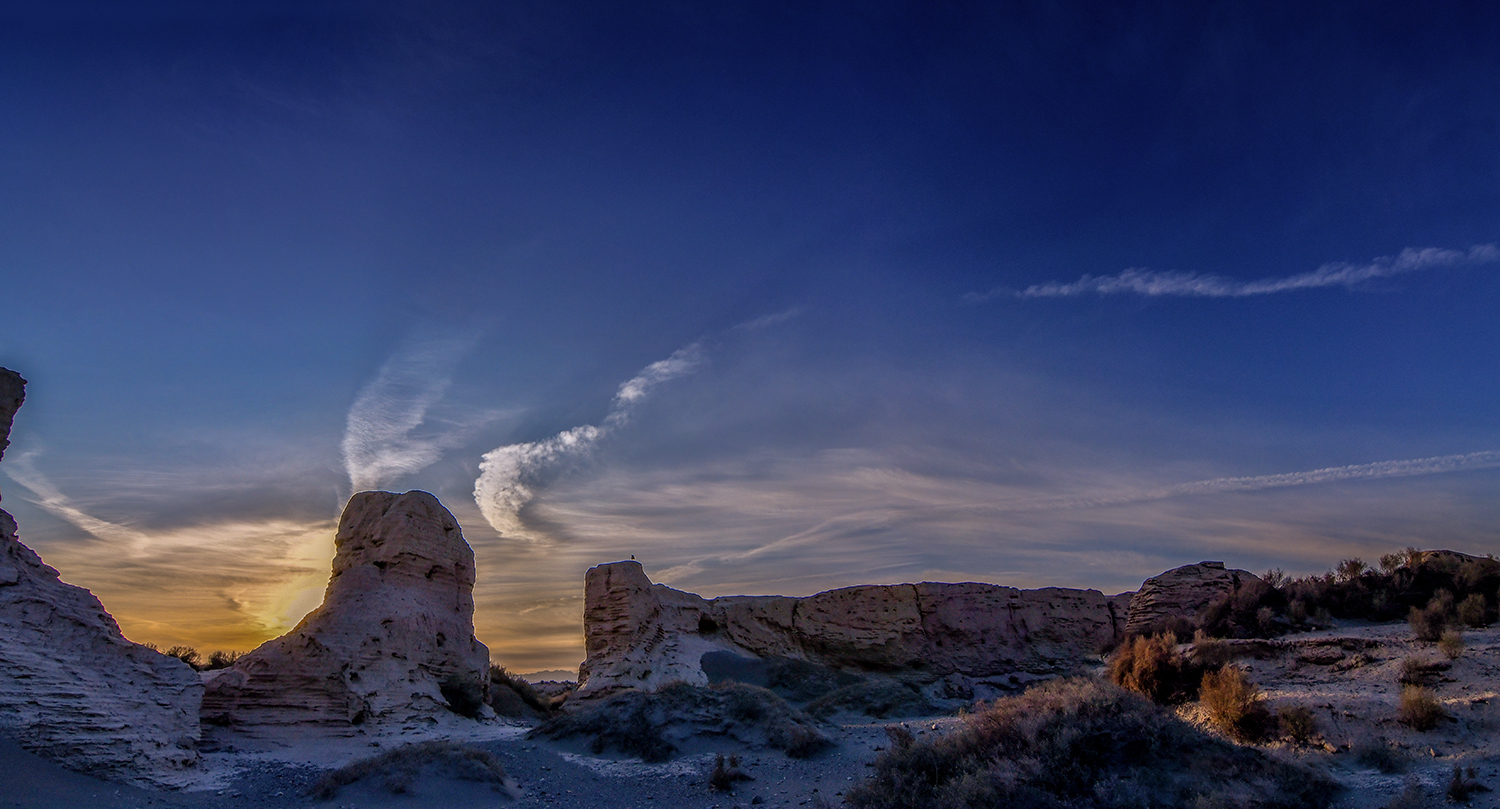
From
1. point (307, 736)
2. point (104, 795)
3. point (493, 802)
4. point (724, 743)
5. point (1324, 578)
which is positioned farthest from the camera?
point (1324, 578)

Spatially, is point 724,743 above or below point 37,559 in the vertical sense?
below

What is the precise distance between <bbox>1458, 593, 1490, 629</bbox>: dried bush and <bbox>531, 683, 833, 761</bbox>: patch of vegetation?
11.9 metres

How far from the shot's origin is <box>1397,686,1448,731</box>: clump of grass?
9875 millimetres

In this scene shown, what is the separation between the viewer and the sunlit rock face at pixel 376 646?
16328 millimetres

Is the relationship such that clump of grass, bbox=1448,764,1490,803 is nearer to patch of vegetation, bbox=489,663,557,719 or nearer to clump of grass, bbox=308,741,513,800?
clump of grass, bbox=308,741,513,800

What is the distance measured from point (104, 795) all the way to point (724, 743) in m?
9.65

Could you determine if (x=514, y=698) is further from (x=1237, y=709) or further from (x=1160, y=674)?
(x=1237, y=709)

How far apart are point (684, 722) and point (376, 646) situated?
331 inches

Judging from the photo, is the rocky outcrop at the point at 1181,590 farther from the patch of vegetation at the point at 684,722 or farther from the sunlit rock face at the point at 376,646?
the sunlit rock face at the point at 376,646

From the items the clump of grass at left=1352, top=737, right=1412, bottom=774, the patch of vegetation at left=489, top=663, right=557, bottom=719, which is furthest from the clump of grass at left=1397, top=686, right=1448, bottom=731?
the patch of vegetation at left=489, top=663, right=557, bottom=719

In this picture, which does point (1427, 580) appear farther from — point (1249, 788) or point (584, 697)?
point (584, 697)

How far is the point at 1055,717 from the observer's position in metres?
8.90

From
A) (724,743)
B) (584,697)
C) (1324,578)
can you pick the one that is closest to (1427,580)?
(1324,578)

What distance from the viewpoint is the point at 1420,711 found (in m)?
9.92
